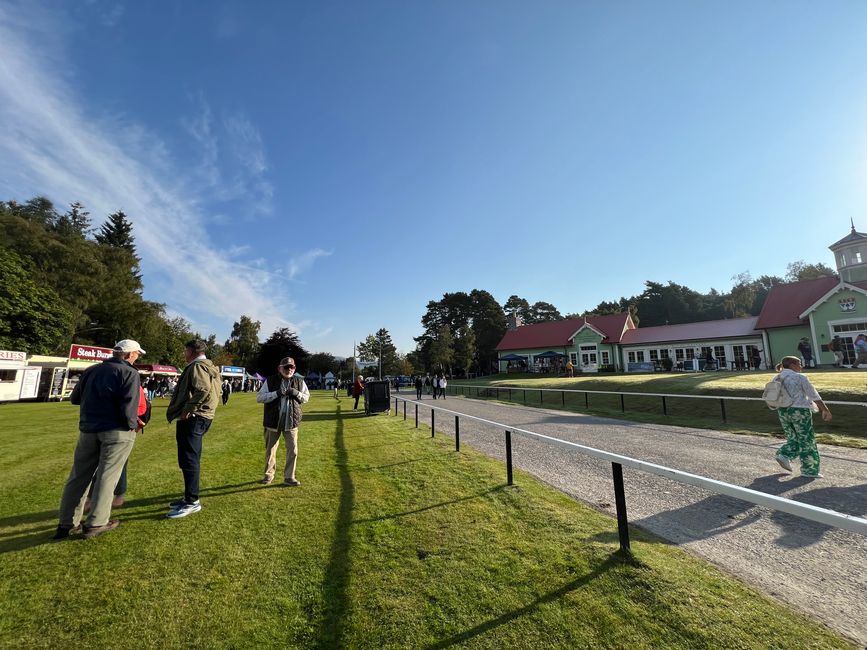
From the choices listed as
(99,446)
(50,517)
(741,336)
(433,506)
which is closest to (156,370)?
(50,517)

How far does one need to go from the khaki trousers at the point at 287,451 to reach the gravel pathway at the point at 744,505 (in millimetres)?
3718

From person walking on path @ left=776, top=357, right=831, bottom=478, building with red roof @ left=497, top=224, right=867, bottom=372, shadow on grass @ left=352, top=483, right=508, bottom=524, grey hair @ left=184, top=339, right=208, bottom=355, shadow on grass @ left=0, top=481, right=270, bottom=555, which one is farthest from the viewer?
building with red roof @ left=497, top=224, right=867, bottom=372

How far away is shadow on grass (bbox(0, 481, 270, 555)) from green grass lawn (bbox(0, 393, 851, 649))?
28 mm

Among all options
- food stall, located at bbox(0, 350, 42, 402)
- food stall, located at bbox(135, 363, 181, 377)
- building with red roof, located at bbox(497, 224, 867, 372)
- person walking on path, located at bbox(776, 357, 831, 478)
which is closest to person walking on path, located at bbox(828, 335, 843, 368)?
building with red roof, located at bbox(497, 224, 867, 372)

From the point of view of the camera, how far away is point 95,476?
392 cm

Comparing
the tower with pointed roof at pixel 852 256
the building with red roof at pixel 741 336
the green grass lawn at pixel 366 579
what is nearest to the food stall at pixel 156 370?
the green grass lawn at pixel 366 579

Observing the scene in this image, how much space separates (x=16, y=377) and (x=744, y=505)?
111 feet

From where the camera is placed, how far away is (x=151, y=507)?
4.52 m

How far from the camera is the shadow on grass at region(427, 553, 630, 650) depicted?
91.6 inches

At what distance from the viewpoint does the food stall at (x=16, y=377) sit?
21.7 metres

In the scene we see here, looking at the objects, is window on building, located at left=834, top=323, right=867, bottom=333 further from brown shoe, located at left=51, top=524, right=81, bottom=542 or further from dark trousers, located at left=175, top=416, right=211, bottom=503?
brown shoe, located at left=51, top=524, right=81, bottom=542

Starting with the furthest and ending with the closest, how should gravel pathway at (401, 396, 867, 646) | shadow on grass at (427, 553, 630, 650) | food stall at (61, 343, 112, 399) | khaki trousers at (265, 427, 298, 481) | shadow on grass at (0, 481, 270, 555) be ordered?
food stall at (61, 343, 112, 399), khaki trousers at (265, 427, 298, 481), shadow on grass at (0, 481, 270, 555), gravel pathway at (401, 396, 867, 646), shadow on grass at (427, 553, 630, 650)

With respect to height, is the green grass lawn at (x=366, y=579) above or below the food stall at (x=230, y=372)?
below

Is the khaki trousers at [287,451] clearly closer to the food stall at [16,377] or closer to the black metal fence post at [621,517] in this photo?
the black metal fence post at [621,517]
